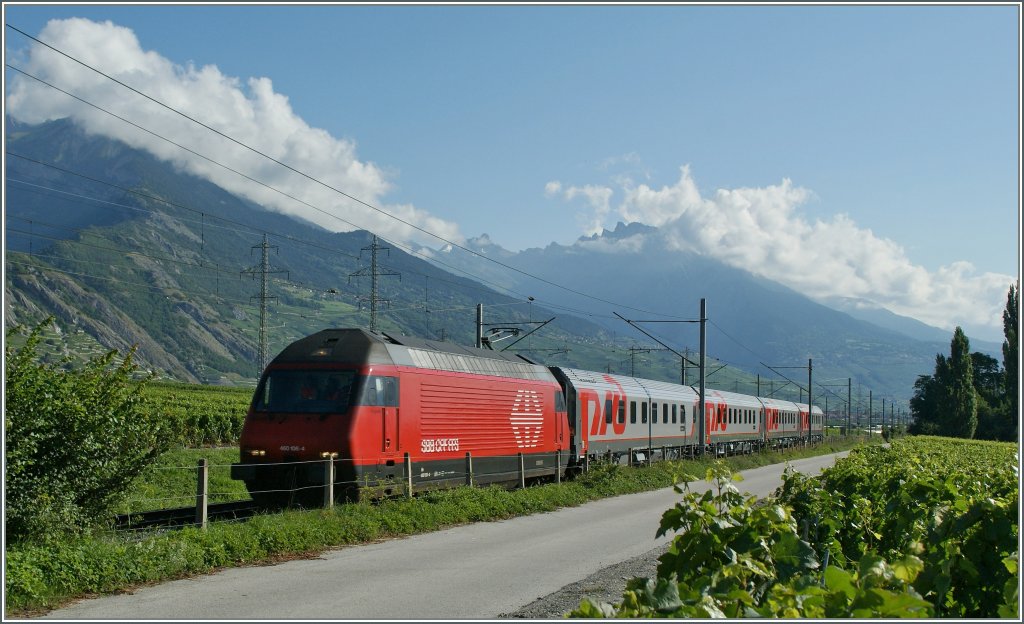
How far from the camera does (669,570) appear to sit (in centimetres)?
518

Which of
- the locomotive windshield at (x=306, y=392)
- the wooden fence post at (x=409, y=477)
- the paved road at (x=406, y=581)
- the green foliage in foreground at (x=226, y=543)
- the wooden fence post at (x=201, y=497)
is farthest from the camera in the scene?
the wooden fence post at (x=409, y=477)

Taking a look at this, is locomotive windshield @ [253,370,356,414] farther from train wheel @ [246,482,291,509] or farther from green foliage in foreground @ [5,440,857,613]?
green foliage in foreground @ [5,440,857,613]

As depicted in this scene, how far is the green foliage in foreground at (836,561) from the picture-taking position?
3.82 meters

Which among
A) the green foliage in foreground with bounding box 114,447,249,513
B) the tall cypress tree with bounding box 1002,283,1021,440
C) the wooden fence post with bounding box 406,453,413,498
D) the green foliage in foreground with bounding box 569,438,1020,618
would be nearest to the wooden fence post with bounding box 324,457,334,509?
the wooden fence post with bounding box 406,453,413,498

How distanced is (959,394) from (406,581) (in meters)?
85.4

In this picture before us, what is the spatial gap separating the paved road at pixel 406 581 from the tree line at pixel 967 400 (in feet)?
242

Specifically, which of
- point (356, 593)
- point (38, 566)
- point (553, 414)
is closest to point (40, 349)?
point (38, 566)

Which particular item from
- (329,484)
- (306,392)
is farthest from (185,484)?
(329,484)

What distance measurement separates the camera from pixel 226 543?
1313 centimetres

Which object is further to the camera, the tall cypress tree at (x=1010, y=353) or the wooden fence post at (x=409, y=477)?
the tall cypress tree at (x=1010, y=353)

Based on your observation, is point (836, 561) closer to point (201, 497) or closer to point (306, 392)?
point (201, 497)

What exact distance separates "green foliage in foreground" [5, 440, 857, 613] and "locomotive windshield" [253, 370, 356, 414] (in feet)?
7.39

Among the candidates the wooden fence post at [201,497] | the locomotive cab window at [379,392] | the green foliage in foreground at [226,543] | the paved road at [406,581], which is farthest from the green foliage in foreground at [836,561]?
the locomotive cab window at [379,392]

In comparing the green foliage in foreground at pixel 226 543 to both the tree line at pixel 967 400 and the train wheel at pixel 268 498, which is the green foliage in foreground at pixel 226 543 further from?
the tree line at pixel 967 400
